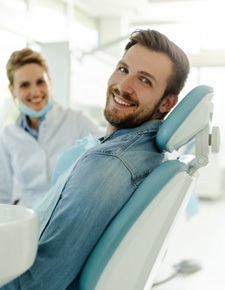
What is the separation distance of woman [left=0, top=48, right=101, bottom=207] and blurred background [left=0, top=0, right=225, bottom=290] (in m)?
0.44

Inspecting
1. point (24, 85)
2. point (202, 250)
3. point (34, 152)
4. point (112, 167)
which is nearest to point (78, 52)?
point (24, 85)

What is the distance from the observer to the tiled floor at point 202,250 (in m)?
2.37

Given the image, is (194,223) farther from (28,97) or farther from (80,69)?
(28,97)

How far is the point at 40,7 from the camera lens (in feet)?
11.8

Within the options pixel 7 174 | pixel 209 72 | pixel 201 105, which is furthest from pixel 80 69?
pixel 201 105

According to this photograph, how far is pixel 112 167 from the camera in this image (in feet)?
2.99

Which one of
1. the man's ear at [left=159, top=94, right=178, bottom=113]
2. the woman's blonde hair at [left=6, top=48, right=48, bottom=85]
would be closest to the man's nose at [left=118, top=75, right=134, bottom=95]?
the man's ear at [left=159, top=94, right=178, bottom=113]

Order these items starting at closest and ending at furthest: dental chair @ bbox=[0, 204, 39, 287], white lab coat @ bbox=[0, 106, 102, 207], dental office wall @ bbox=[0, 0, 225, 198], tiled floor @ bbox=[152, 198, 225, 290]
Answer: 1. dental chair @ bbox=[0, 204, 39, 287]
2. white lab coat @ bbox=[0, 106, 102, 207]
3. dental office wall @ bbox=[0, 0, 225, 198]
4. tiled floor @ bbox=[152, 198, 225, 290]

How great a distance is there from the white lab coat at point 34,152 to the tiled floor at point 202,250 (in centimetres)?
62

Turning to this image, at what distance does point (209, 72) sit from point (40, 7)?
6.42 feet

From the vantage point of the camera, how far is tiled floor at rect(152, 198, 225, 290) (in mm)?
2373

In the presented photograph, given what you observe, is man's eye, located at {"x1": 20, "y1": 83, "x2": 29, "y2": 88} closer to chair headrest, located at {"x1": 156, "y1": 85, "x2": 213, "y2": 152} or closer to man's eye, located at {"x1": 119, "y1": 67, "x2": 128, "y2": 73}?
man's eye, located at {"x1": 119, "y1": 67, "x2": 128, "y2": 73}

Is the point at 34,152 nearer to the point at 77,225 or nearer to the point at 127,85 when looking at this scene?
the point at 127,85

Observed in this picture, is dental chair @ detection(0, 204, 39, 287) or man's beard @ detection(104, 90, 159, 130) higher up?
man's beard @ detection(104, 90, 159, 130)
